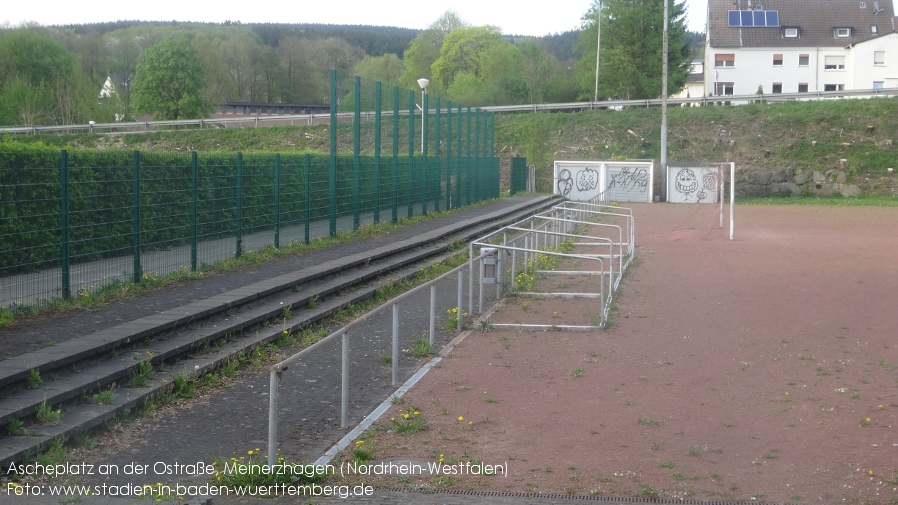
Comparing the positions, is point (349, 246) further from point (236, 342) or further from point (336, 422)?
point (336, 422)

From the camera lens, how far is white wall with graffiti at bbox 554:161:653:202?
157ft

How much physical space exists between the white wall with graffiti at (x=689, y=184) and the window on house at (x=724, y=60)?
3442cm

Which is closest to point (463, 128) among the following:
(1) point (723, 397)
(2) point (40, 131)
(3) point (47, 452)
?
(1) point (723, 397)

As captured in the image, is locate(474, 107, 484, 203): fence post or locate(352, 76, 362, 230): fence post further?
locate(474, 107, 484, 203): fence post

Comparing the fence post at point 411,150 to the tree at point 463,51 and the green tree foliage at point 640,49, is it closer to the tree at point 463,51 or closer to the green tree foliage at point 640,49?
the green tree foliage at point 640,49

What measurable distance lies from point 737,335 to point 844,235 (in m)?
17.2

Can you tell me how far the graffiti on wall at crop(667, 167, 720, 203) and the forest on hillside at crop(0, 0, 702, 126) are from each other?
2323 cm

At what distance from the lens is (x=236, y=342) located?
31.5 feet

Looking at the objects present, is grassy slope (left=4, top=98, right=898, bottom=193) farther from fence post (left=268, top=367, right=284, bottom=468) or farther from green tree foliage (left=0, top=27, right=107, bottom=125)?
fence post (left=268, top=367, right=284, bottom=468)

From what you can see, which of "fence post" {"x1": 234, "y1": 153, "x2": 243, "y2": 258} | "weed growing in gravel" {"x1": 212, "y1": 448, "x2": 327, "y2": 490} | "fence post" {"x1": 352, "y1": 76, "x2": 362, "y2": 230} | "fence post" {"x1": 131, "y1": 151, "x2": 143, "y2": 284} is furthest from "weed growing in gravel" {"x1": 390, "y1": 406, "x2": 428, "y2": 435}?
"fence post" {"x1": 352, "y1": 76, "x2": 362, "y2": 230}

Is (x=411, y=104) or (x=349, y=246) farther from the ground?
(x=411, y=104)

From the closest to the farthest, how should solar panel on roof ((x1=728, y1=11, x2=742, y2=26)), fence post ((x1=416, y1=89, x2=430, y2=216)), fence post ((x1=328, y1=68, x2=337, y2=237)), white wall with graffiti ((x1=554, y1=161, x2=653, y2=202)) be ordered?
1. fence post ((x1=328, y1=68, x2=337, y2=237))
2. fence post ((x1=416, y1=89, x2=430, y2=216))
3. white wall with graffiti ((x1=554, y1=161, x2=653, y2=202))
4. solar panel on roof ((x1=728, y1=11, x2=742, y2=26))

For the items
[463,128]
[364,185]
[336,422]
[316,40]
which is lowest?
[336,422]

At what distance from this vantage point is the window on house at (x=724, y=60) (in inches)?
3066
